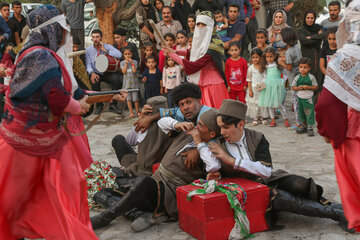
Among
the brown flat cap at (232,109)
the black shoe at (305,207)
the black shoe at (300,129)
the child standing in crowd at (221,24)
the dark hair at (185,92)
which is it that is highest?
the child standing in crowd at (221,24)

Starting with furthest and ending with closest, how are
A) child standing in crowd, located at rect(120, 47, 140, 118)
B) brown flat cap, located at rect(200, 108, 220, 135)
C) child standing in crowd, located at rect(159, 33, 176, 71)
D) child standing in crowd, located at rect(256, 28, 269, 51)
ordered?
child standing in crowd, located at rect(120, 47, 140, 118)
child standing in crowd, located at rect(159, 33, 176, 71)
child standing in crowd, located at rect(256, 28, 269, 51)
brown flat cap, located at rect(200, 108, 220, 135)

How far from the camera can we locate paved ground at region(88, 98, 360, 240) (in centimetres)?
351

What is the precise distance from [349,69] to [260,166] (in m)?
1.18

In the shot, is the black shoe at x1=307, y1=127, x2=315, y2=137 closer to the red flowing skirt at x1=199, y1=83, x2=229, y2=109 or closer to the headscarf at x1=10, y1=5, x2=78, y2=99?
the red flowing skirt at x1=199, y1=83, x2=229, y2=109

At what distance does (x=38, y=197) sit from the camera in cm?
289

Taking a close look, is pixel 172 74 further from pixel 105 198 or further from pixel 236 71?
pixel 105 198

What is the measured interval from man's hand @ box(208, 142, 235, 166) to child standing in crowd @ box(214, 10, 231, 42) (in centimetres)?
563

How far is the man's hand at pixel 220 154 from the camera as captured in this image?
345cm

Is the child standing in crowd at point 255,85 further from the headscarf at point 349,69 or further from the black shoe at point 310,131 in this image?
the headscarf at point 349,69

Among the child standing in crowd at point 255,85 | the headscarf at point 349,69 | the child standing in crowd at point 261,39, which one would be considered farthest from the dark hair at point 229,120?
the child standing in crowd at point 261,39

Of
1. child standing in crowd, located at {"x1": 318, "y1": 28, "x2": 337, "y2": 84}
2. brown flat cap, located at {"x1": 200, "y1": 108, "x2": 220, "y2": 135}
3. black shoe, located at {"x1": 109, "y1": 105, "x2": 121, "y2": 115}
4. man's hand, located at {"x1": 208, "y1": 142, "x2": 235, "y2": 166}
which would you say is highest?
child standing in crowd, located at {"x1": 318, "y1": 28, "x2": 337, "y2": 84}

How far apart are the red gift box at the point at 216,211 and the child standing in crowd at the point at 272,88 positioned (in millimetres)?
4112

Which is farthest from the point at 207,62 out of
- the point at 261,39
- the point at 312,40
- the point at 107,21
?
the point at 107,21

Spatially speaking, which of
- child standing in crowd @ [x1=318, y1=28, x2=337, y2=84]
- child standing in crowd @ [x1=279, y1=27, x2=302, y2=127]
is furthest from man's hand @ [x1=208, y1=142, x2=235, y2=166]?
child standing in crowd @ [x1=279, y1=27, x2=302, y2=127]
